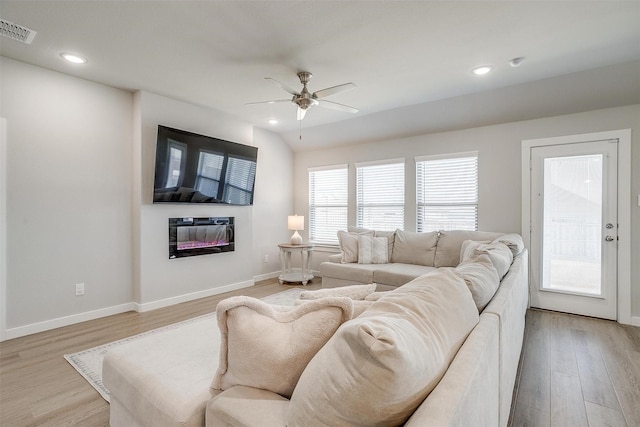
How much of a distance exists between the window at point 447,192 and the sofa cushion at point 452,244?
0.42 metres

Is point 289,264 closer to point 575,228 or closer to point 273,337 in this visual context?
point 575,228

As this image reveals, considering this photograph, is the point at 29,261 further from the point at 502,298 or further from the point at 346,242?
the point at 502,298

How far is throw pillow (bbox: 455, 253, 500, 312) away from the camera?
55.7 inches

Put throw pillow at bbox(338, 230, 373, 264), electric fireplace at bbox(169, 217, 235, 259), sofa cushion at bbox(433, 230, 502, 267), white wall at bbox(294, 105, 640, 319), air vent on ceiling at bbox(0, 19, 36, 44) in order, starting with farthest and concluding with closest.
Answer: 1. throw pillow at bbox(338, 230, 373, 264)
2. electric fireplace at bbox(169, 217, 235, 259)
3. sofa cushion at bbox(433, 230, 502, 267)
4. white wall at bbox(294, 105, 640, 319)
5. air vent on ceiling at bbox(0, 19, 36, 44)

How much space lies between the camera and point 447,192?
460 cm

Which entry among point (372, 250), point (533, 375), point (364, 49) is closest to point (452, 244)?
point (372, 250)

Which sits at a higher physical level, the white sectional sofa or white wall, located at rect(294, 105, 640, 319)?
white wall, located at rect(294, 105, 640, 319)

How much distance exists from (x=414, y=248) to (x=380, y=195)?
4.03 feet

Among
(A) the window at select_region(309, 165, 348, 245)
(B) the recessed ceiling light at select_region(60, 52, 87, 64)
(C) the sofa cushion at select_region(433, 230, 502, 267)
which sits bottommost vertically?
(C) the sofa cushion at select_region(433, 230, 502, 267)

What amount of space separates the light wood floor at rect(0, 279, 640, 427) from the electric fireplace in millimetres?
972

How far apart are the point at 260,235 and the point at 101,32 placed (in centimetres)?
360

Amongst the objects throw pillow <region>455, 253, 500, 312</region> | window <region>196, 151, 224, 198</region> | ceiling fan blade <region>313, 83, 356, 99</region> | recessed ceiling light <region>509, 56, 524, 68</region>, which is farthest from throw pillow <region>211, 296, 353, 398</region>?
window <region>196, 151, 224, 198</region>

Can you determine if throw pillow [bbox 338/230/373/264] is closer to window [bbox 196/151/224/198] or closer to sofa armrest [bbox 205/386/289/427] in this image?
window [bbox 196/151/224/198]

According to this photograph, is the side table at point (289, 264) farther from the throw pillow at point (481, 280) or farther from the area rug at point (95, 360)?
the throw pillow at point (481, 280)
